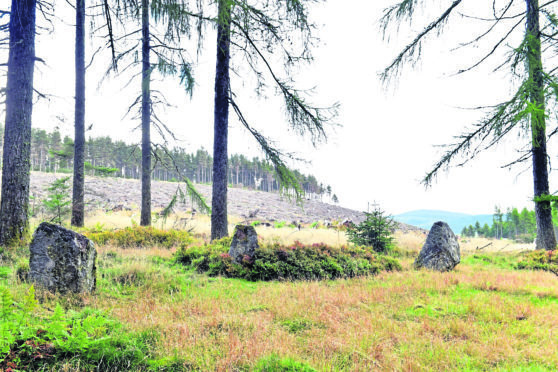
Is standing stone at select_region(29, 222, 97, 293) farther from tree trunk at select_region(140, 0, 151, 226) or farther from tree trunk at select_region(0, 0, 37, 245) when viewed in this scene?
tree trunk at select_region(140, 0, 151, 226)

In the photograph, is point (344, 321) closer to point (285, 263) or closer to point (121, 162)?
point (285, 263)

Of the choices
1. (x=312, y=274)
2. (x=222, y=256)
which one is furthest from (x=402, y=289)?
(x=222, y=256)

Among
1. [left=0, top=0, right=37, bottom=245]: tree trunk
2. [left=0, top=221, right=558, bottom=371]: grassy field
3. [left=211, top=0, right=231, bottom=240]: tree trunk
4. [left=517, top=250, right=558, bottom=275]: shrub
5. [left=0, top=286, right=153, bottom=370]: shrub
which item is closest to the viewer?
[left=0, top=286, right=153, bottom=370]: shrub

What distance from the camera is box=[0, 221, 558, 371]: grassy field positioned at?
2951 mm

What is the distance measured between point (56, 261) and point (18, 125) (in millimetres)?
4844

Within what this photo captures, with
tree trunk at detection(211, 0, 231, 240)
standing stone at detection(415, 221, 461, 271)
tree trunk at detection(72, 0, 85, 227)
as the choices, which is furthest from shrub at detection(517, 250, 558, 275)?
tree trunk at detection(72, 0, 85, 227)

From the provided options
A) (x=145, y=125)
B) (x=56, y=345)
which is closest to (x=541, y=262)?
(x=56, y=345)

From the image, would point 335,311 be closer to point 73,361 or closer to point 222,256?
point 73,361

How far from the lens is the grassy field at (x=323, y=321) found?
9.68 ft

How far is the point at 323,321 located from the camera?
13.2 feet

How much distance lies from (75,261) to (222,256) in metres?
3.36

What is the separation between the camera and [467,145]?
34.7ft

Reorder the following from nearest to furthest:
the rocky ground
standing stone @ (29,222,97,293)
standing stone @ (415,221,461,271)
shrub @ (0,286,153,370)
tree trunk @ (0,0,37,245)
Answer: shrub @ (0,286,153,370) < standing stone @ (29,222,97,293) < tree trunk @ (0,0,37,245) < standing stone @ (415,221,461,271) < the rocky ground

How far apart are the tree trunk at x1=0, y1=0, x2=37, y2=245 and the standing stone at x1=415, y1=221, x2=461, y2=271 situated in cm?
1094
